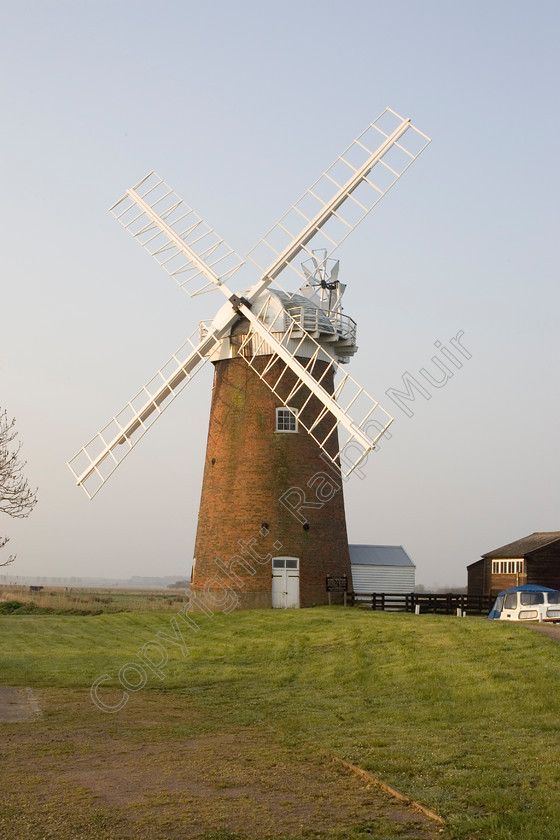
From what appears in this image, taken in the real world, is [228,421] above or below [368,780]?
above

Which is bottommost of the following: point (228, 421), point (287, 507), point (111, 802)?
point (111, 802)

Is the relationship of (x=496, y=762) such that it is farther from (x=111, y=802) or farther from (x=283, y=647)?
(x=283, y=647)

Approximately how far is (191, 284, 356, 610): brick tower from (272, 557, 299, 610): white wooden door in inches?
1.3

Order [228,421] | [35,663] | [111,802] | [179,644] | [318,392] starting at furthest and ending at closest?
[228,421]
[318,392]
[179,644]
[35,663]
[111,802]

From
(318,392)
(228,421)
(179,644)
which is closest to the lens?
(179,644)

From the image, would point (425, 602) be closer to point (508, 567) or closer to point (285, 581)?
point (285, 581)

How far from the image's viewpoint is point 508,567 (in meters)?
38.9

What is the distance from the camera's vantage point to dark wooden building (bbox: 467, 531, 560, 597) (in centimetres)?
3731

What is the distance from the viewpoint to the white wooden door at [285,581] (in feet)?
95.5

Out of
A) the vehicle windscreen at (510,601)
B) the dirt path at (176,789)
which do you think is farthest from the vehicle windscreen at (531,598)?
the dirt path at (176,789)

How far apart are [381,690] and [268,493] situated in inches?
519

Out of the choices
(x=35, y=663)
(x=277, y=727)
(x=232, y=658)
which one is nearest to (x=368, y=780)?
(x=277, y=727)

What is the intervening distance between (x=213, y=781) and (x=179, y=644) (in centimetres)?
1531

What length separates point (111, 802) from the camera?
8.75 m
